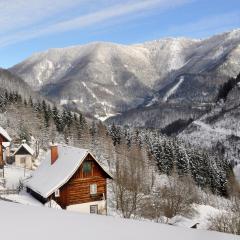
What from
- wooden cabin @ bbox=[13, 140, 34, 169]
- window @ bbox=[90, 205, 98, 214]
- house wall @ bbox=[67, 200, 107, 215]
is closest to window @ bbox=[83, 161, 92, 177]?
house wall @ bbox=[67, 200, 107, 215]

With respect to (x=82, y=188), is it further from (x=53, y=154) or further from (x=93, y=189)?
(x=53, y=154)

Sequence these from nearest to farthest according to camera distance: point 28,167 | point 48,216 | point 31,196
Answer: point 48,216 < point 31,196 < point 28,167

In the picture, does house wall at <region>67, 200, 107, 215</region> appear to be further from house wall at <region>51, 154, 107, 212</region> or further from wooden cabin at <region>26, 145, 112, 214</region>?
house wall at <region>51, 154, 107, 212</region>

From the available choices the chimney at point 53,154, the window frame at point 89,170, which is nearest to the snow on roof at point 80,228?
the window frame at point 89,170

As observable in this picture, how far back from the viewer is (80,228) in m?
6.98

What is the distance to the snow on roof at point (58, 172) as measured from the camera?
39.4 m

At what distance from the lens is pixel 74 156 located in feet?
134

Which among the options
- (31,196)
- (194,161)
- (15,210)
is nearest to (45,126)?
(194,161)

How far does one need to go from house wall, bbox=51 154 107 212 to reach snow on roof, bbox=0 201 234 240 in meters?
33.3

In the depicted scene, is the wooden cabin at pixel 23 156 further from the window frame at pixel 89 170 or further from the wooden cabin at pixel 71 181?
the window frame at pixel 89 170

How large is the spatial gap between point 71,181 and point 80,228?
3451 cm

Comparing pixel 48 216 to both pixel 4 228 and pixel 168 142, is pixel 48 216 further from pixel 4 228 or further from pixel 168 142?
pixel 168 142

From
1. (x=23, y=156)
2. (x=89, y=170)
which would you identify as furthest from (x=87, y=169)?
(x=23, y=156)

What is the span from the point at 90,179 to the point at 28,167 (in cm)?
3654
